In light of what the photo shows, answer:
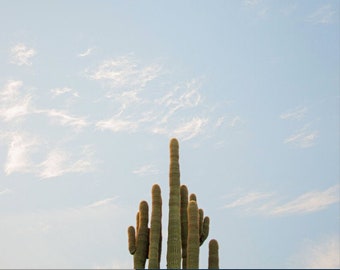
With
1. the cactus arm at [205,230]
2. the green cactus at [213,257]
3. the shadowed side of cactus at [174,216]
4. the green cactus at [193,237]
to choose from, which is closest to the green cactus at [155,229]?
the shadowed side of cactus at [174,216]

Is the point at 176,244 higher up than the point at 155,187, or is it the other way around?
the point at 155,187

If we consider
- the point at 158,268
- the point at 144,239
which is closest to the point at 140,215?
the point at 144,239

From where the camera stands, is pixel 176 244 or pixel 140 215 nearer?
pixel 176 244

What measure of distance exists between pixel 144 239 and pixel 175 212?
1.59 metres

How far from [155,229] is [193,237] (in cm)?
140

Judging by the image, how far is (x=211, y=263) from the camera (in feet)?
60.6

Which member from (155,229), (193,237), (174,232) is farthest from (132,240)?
Answer: (193,237)

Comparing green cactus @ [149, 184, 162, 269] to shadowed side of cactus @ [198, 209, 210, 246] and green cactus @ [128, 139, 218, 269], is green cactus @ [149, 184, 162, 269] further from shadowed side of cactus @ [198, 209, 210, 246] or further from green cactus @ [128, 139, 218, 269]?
shadowed side of cactus @ [198, 209, 210, 246]

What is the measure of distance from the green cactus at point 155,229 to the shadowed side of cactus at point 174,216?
0.40 meters

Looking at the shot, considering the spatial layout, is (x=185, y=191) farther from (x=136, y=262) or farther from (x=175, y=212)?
(x=136, y=262)

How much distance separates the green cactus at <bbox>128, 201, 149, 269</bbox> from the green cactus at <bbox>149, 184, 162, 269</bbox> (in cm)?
62

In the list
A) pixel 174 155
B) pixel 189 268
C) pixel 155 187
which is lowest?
pixel 189 268

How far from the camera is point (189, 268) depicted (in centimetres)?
1808

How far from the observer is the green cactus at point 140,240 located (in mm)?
18969
